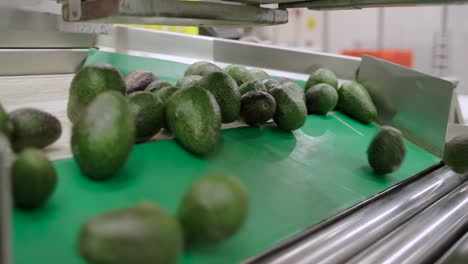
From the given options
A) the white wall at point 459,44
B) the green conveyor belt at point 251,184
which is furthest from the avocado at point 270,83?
the white wall at point 459,44

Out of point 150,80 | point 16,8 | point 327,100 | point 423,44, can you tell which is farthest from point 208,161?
point 423,44

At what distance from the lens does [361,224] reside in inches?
34.6

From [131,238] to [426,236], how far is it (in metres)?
0.70

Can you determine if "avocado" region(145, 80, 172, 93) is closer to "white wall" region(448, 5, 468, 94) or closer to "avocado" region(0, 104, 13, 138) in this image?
"avocado" region(0, 104, 13, 138)

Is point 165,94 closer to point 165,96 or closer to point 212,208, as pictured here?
point 165,96

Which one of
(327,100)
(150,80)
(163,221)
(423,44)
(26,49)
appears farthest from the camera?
(423,44)

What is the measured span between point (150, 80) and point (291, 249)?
2.08 feet

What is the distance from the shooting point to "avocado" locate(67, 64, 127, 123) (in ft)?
2.66

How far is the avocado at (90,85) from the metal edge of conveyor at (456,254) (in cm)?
73

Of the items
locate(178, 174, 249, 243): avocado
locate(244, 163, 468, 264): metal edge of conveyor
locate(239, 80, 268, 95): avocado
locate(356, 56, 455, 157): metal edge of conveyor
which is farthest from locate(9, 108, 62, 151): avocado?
locate(356, 56, 455, 157): metal edge of conveyor

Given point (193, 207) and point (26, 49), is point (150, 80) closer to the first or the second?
point (193, 207)

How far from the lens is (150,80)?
1170 millimetres

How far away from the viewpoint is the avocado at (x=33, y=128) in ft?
2.13

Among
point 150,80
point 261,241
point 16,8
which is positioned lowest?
point 261,241
